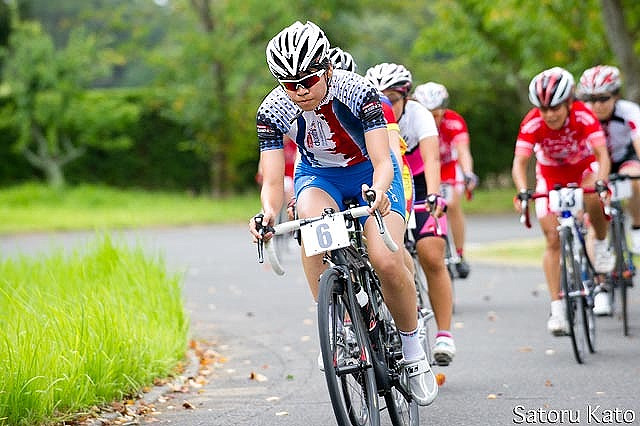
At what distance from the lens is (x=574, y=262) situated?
8.56 meters

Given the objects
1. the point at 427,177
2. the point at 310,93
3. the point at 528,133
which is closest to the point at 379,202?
the point at 310,93

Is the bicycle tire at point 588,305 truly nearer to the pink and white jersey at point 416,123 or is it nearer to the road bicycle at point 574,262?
the road bicycle at point 574,262

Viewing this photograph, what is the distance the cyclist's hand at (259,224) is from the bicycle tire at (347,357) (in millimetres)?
326

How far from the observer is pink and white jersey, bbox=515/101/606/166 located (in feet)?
29.5

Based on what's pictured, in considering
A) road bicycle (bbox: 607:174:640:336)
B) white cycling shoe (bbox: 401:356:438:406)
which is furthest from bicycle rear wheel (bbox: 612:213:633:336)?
white cycling shoe (bbox: 401:356:438:406)

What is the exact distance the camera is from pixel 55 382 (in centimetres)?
630

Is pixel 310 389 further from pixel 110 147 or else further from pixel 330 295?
pixel 110 147

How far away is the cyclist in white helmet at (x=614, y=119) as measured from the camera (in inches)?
395

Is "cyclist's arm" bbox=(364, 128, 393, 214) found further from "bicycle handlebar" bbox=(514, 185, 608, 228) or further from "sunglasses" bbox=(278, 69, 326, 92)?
"bicycle handlebar" bbox=(514, 185, 608, 228)

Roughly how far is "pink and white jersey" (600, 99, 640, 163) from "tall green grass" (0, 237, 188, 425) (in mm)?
3802

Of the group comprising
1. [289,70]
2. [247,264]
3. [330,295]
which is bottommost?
[247,264]

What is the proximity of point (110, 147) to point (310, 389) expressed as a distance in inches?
1117

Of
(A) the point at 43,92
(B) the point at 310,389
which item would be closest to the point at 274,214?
(B) the point at 310,389

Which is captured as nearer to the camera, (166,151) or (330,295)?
(330,295)
